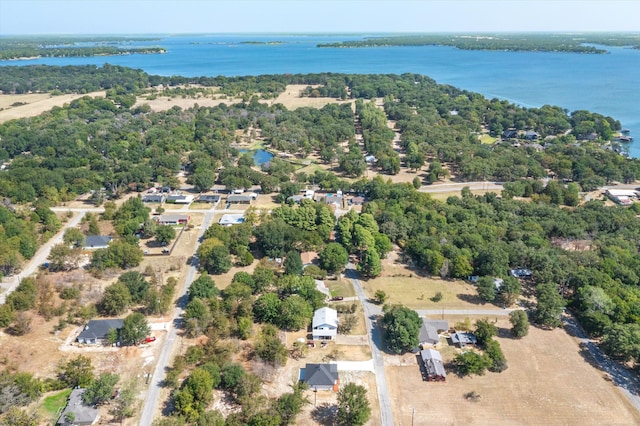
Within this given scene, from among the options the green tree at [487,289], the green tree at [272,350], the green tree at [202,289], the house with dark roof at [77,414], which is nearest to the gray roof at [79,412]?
the house with dark roof at [77,414]

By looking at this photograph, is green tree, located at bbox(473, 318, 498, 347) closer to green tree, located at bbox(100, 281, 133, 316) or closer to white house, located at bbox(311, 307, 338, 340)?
white house, located at bbox(311, 307, 338, 340)

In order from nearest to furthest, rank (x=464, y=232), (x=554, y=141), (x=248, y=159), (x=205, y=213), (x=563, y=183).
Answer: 1. (x=464, y=232)
2. (x=205, y=213)
3. (x=563, y=183)
4. (x=248, y=159)
5. (x=554, y=141)

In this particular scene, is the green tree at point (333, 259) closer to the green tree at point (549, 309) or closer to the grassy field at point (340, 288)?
the grassy field at point (340, 288)

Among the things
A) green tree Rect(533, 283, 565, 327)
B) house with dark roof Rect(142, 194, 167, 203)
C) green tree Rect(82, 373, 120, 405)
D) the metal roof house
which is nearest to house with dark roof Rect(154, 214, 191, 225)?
the metal roof house

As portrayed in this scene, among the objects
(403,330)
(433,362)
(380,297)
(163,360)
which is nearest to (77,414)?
(163,360)

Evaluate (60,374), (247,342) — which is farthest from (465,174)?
(60,374)

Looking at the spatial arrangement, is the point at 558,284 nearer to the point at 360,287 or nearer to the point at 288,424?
the point at 360,287

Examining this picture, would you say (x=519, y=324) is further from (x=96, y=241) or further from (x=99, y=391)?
(x=96, y=241)
